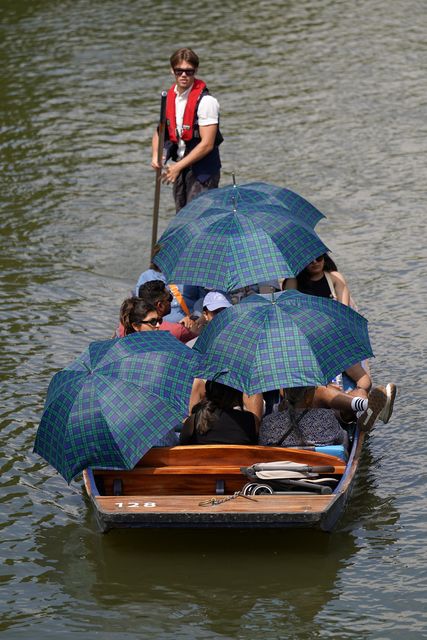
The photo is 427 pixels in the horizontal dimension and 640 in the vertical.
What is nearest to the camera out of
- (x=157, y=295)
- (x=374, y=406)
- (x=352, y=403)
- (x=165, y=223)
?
(x=374, y=406)

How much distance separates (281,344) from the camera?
345 inches

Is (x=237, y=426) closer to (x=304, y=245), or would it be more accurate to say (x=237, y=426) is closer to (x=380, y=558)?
(x=380, y=558)

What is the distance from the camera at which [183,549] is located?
9.16 meters

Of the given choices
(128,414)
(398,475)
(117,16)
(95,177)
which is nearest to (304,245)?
(398,475)

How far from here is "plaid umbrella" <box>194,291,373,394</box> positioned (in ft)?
28.5

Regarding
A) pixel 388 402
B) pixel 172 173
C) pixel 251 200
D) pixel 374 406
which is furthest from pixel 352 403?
pixel 172 173

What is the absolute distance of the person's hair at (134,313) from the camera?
9.84 meters

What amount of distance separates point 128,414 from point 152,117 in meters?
12.2

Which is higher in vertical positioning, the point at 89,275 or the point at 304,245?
the point at 304,245

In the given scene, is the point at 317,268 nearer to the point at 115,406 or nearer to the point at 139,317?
the point at 139,317

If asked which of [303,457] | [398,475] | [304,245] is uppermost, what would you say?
[304,245]

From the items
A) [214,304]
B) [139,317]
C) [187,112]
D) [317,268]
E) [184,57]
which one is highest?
[184,57]

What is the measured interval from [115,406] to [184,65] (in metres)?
5.04

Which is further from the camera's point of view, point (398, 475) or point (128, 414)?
point (398, 475)
